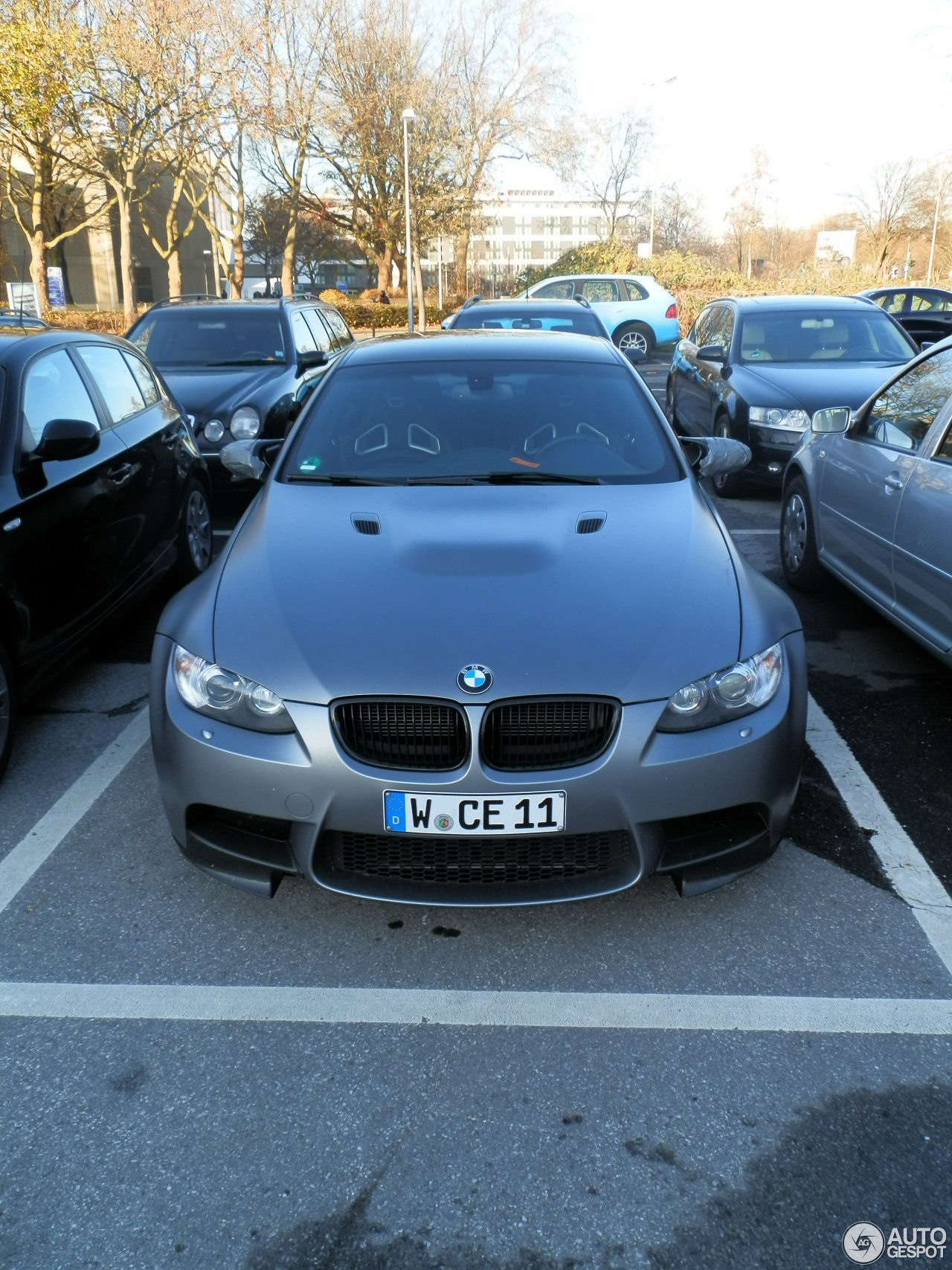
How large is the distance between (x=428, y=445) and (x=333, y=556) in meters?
0.97

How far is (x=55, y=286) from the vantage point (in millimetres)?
24375

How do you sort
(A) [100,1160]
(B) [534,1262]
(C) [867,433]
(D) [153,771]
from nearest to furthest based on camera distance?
(B) [534,1262]
(A) [100,1160]
(D) [153,771]
(C) [867,433]

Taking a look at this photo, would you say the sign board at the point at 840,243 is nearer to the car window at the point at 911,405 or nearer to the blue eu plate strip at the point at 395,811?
the car window at the point at 911,405

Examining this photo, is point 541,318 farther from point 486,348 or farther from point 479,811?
point 479,811

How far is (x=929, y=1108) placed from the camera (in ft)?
7.23

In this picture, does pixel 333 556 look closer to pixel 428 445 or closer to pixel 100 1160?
pixel 428 445

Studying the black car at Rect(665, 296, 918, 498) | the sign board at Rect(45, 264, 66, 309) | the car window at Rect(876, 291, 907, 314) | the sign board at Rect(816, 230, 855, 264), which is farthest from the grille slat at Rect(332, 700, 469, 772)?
the sign board at Rect(816, 230, 855, 264)

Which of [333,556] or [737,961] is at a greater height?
[333,556]

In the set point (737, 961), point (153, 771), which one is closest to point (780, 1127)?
point (737, 961)

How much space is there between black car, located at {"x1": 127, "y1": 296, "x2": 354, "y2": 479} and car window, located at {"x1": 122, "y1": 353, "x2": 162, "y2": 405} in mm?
1532

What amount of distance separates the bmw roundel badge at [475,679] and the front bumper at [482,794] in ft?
0.15

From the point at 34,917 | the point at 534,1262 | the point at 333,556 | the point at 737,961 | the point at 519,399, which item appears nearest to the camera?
the point at 534,1262

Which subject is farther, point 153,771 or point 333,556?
point 153,771

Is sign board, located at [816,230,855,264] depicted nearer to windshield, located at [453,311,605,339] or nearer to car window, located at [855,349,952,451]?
windshield, located at [453,311,605,339]
